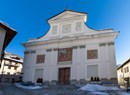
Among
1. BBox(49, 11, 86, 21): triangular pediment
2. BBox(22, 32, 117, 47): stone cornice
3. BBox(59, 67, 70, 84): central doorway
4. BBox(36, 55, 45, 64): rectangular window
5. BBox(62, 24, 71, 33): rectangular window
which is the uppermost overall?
BBox(49, 11, 86, 21): triangular pediment

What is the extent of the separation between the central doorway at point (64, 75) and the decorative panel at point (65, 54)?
154 cm

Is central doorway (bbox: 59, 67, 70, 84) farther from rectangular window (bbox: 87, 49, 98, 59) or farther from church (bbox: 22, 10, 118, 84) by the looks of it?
rectangular window (bbox: 87, 49, 98, 59)

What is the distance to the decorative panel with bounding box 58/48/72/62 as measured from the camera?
2531cm

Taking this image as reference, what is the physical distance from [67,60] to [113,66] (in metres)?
6.91

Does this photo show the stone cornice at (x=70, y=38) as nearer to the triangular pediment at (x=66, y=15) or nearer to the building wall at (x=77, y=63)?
the building wall at (x=77, y=63)

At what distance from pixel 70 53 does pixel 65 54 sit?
0.86 meters

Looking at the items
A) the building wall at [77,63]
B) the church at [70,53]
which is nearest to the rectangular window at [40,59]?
the church at [70,53]

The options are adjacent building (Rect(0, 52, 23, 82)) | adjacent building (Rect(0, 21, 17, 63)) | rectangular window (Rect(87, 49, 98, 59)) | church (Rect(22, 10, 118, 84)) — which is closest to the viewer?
adjacent building (Rect(0, 21, 17, 63))

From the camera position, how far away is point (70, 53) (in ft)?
83.3

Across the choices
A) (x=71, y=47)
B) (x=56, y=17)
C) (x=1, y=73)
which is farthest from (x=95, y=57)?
(x=1, y=73)

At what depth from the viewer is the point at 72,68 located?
80.0 feet

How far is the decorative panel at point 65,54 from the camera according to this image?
2531 cm

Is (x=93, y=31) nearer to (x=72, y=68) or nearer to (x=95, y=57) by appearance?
(x=95, y=57)

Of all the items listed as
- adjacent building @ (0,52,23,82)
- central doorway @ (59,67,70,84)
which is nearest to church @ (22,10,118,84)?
central doorway @ (59,67,70,84)
